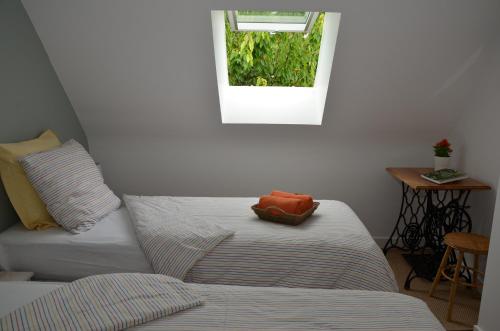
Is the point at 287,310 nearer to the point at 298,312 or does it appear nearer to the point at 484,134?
the point at 298,312

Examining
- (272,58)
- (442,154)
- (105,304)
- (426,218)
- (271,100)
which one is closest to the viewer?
(105,304)

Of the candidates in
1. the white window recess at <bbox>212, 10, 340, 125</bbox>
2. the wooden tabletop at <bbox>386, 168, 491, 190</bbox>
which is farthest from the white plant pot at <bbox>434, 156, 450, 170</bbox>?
the white window recess at <bbox>212, 10, 340, 125</bbox>

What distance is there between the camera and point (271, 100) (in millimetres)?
3416

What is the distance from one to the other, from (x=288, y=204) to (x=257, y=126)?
116 centimetres

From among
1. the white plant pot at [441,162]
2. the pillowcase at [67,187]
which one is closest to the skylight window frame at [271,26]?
the white plant pot at [441,162]

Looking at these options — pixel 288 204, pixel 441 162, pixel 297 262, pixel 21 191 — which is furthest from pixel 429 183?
pixel 21 191

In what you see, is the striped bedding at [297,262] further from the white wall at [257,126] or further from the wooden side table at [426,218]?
the white wall at [257,126]

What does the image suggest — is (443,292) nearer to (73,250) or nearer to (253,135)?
(253,135)

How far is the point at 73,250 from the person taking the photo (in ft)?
6.78

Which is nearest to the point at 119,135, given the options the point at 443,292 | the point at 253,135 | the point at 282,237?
the point at 253,135

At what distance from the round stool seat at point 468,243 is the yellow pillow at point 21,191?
94.7 inches

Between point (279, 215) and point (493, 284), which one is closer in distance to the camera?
point (493, 284)

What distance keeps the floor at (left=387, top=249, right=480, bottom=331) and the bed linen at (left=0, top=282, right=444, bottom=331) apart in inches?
45.6

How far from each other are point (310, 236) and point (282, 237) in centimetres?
15
